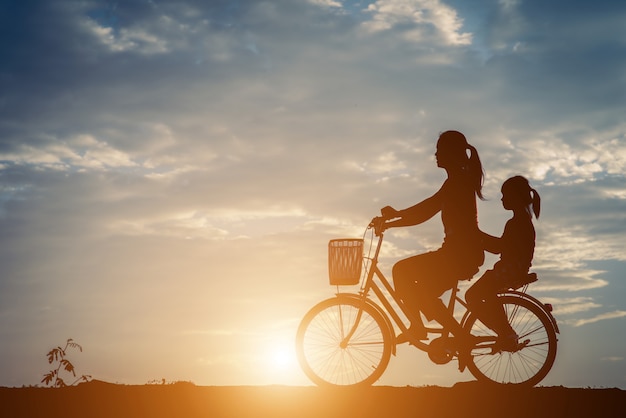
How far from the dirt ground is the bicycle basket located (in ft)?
4.74

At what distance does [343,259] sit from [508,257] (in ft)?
6.79

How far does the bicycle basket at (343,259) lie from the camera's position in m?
9.57

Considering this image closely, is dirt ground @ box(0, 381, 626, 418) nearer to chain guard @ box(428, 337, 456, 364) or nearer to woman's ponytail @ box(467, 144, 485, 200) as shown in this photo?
chain guard @ box(428, 337, 456, 364)

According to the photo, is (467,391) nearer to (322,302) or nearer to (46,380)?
(322,302)

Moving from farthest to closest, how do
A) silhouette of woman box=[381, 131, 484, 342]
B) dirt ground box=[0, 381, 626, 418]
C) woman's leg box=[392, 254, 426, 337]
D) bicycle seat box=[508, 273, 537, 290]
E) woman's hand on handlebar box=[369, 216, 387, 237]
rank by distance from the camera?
woman's hand on handlebar box=[369, 216, 387, 237] < bicycle seat box=[508, 273, 537, 290] < woman's leg box=[392, 254, 426, 337] < silhouette of woman box=[381, 131, 484, 342] < dirt ground box=[0, 381, 626, 418]

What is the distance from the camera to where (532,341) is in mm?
9820

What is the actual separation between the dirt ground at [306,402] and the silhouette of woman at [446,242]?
32.8 inches

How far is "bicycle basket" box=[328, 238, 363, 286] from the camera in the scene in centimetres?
957

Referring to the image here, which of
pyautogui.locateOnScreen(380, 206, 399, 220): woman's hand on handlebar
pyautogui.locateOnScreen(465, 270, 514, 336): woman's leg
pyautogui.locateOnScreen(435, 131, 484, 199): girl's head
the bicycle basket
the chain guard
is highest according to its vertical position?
pyautogui.locateOnScreen(435, 131, 484, 199): girl's head

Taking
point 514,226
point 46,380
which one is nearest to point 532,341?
point 514,226

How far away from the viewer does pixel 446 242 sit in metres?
9.38

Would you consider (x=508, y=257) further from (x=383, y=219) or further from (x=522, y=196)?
(x=383, y=219)

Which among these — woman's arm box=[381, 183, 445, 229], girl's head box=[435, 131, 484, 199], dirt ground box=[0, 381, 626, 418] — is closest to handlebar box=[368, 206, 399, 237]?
woman's arm box=[381, 183, 445, 229]

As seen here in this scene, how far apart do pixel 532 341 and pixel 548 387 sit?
869 mm
